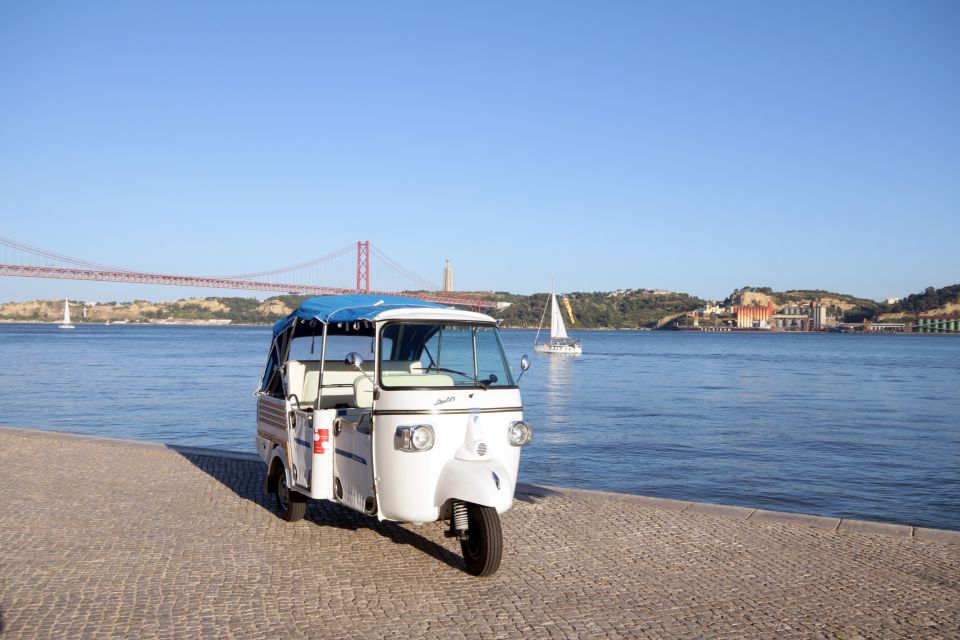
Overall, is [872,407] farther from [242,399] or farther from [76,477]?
[76,477]

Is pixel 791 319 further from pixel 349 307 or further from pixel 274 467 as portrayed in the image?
pixel 349 307

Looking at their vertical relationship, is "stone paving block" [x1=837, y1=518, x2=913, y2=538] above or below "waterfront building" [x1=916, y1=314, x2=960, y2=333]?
below

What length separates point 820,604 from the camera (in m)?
5.64

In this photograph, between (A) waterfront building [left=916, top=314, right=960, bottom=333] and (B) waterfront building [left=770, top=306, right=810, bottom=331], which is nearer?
(A) waterfront building [left=916, top=314, right=960, bottom=333]

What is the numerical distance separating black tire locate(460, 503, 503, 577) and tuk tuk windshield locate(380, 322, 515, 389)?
0.99 m

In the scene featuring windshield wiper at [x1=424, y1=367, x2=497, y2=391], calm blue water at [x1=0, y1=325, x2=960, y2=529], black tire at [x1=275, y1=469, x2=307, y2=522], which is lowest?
calm blue water at [x1=0, y1=325, x2=960, y2=529]

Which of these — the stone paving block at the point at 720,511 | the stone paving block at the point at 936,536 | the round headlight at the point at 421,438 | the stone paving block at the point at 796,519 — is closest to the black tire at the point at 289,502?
the round headlight at the point at 421,438

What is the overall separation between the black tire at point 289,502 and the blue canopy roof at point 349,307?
1507 millimetres

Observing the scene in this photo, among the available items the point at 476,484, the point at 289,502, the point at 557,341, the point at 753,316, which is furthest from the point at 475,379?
Answer: the point at 753,316

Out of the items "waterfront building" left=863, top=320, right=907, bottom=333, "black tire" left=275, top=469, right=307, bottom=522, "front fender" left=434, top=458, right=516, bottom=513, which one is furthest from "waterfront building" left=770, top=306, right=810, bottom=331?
"front fender" left=434, top=458, right=516, bottom=513

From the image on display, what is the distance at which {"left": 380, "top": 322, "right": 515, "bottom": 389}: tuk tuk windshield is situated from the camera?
23.0ft

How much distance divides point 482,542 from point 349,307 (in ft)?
7.82

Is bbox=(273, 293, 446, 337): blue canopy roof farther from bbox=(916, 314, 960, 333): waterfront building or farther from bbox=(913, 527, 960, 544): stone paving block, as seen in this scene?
bbox=(916, 314, 960, 333): waterfront building

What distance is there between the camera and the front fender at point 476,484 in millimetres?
6039
